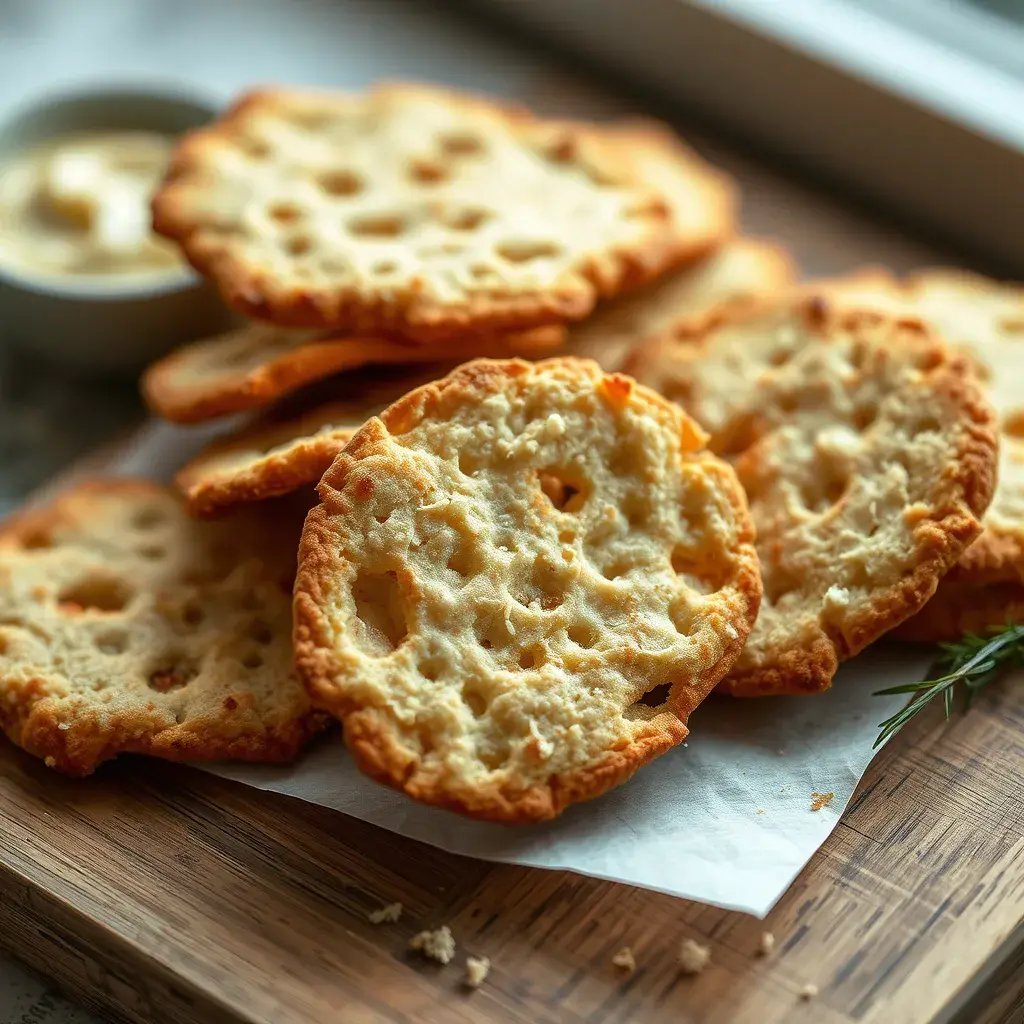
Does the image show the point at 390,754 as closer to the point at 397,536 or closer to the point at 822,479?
the point at 397,536

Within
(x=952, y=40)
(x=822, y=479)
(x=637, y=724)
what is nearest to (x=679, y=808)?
(x=637, y=724)

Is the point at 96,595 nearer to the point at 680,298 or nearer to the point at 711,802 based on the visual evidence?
the point at 711,802

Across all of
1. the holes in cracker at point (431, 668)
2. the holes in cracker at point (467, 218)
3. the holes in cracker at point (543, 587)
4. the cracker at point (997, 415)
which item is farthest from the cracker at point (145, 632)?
the cracker at point (997, 415)

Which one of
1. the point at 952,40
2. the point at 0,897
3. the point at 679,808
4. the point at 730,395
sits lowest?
the point at 0,897

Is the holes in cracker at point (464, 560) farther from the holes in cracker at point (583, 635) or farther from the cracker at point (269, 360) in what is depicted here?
the cracker at point (269, 360)

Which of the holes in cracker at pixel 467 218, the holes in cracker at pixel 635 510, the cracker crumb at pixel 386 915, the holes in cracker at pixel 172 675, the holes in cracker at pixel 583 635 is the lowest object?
the holes in cracker at pixel 172 675

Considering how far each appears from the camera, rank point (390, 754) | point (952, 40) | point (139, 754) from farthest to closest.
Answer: point (952, 40), point (139, 754), point (390, 754)

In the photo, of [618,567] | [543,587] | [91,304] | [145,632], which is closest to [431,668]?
[543,587]
